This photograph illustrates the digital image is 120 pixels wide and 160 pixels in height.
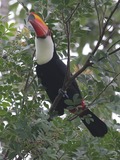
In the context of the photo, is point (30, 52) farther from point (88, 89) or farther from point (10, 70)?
point (88, 89)

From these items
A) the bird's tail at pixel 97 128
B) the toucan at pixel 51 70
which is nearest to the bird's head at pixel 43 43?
the toucan at pixel 51 70

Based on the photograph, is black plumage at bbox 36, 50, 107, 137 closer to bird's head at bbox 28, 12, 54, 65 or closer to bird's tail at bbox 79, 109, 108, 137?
bird's head at bbox 28, 12, 54, 65

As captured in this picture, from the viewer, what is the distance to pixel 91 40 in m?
3.81

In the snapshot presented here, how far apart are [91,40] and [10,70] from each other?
1732 millimetres

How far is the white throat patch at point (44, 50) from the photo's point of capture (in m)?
2.47

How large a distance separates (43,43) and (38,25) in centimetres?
19

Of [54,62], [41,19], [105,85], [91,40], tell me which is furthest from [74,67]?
[91,40]

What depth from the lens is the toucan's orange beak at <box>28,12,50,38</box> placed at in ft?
7.26

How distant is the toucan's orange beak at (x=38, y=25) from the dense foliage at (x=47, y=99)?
45 mm

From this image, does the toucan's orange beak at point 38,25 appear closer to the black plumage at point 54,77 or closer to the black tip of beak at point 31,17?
the black tip of beak at point 31,17

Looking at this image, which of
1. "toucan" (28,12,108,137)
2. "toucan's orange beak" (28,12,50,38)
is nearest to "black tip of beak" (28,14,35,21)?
"toucan's orange beak" (28,12,50,38)

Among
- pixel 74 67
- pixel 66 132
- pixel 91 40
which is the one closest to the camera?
pixel 66 132

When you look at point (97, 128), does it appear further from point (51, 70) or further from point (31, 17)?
point (31, 17)

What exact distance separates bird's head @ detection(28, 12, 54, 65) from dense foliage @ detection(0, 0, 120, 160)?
0.06m
